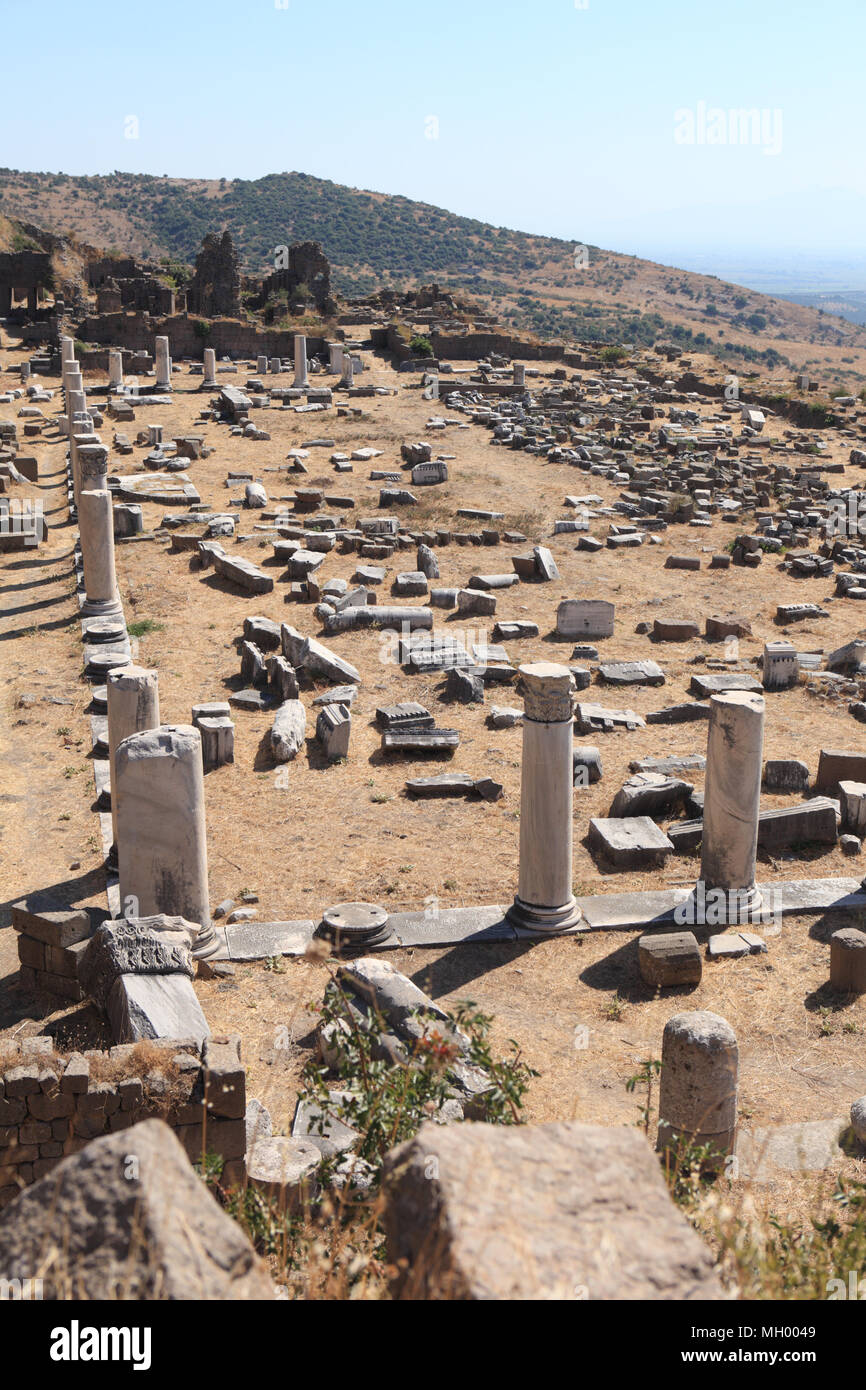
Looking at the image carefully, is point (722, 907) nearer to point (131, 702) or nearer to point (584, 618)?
point (131, 702)

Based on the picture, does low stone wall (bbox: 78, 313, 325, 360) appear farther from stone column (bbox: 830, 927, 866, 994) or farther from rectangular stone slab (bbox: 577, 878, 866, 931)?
stone column (bbox: 830, 927, 866, 994)

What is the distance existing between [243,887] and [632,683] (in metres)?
7.46

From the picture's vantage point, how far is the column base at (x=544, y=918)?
10.8 m

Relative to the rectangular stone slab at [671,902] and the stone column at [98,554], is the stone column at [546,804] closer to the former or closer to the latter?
the rectangular stone slab at [671,902]

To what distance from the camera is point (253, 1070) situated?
875cm

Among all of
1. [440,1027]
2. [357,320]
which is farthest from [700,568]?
[357,320]

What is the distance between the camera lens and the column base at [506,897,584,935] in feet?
35.5

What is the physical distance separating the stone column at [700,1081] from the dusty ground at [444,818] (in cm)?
54

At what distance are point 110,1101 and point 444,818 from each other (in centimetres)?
638

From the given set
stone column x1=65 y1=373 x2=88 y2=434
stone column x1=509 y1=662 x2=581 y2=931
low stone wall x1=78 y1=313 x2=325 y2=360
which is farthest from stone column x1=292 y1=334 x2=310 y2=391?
stone column x1=509 y1=662 x2=581 y2=931

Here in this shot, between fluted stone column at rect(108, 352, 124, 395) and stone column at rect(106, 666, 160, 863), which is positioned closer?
stone column at rect(106, 666, 160, 863)

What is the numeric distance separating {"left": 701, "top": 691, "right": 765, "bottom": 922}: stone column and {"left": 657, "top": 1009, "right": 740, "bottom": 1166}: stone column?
3.32 m

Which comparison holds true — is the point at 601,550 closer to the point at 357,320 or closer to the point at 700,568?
the point at 700,568

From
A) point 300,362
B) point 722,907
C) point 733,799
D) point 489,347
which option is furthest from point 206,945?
point 489,347
